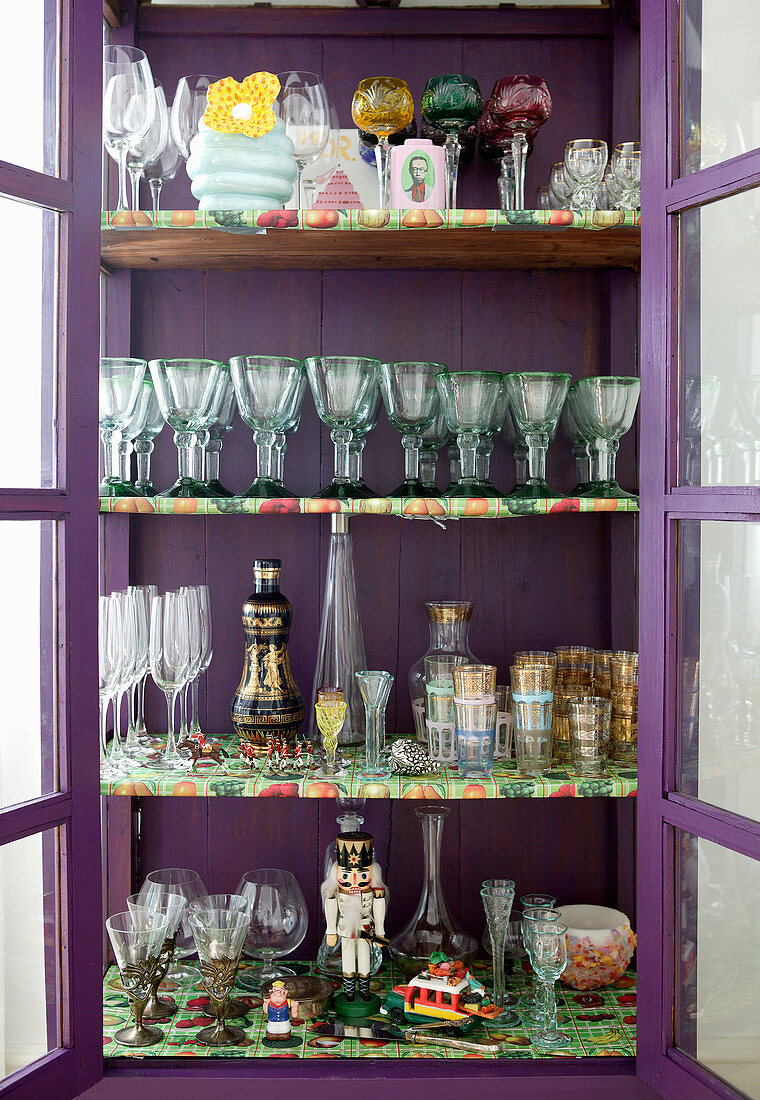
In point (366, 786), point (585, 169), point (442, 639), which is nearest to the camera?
point (366, 786)

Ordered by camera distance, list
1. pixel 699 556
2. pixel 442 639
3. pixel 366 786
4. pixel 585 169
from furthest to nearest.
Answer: pixel 442 639, pixel 585 169, pixel 366 786, pixel 699 556

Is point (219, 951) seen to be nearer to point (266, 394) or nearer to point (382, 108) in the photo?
point (266, 394)

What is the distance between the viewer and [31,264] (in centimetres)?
146

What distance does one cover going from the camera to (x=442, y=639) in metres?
1.78

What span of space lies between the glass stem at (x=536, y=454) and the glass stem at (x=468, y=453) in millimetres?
94

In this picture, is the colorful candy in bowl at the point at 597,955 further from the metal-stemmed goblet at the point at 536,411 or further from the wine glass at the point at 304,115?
the wine glass at the point at 304,115

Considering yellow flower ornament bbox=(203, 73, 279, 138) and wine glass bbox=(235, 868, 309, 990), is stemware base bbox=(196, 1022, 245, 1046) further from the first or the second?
yellow flower ornament bbox=(203, 73, 279, 138)

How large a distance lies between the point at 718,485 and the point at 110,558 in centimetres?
115

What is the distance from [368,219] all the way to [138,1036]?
1.39 m

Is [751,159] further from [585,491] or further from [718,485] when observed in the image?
[585,491]

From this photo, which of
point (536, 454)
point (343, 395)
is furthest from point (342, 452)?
point (536, 454)

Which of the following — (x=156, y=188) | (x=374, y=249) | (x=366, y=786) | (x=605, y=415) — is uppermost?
(x=156, y=188)

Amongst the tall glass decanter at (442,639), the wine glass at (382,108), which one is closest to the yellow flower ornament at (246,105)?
the wine glass at (382,108)

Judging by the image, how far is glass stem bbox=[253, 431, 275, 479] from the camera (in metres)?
1.71
